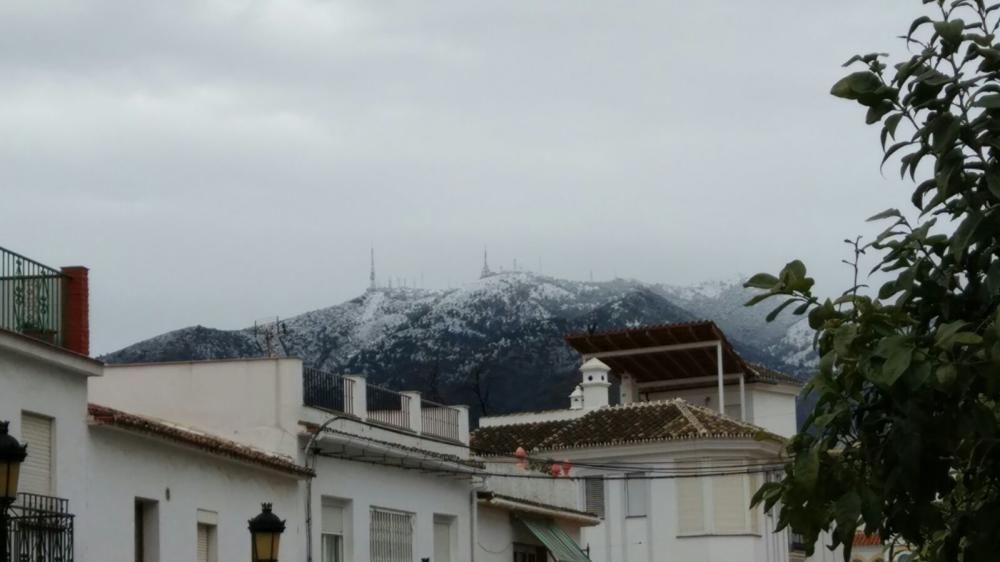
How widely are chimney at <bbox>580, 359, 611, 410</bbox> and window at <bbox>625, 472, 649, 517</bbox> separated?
421 cm

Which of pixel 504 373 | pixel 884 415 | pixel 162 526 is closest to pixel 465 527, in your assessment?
pixel 162 526

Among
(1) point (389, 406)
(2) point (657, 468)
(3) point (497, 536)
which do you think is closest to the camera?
(1) point (389, 406)

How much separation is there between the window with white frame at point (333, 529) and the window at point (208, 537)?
4597mm

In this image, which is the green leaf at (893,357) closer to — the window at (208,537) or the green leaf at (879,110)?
the green leaf at (879,110)

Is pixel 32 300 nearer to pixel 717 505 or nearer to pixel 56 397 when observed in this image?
pixel 56 397

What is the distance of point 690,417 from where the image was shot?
54.0 metres

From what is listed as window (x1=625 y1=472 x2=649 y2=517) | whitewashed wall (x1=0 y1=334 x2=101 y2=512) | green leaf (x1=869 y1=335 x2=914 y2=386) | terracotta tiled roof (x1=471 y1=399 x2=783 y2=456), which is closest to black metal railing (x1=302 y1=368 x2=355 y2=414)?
whitewashed wall (x1=0 y1=334 x2=101 y2=512)

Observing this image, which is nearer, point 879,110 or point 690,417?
point 879,110

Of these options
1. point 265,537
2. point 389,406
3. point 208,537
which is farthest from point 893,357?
point 389,406

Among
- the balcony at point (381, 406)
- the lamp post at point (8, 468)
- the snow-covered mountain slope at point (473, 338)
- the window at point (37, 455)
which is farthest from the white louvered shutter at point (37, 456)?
the snow-covered mountain slope at point (473, 338)

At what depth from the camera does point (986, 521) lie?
9.38m

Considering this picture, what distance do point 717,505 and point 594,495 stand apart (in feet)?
12.7

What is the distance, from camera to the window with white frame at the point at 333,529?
106 ft

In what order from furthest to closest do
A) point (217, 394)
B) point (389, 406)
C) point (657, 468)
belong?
1. point (657, 468)
2. point (389, 406)
3. point (217, 394)
